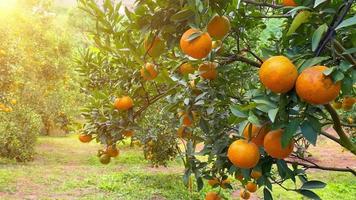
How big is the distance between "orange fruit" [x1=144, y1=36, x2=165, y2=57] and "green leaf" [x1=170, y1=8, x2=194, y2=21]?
0.62 feet

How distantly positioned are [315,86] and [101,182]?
7.91 m

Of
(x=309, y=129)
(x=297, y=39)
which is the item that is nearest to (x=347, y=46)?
(x=297, y=39)

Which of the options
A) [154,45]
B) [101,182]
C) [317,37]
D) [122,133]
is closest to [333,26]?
[317,37]

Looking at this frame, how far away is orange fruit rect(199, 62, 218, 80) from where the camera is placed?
1.99 meters

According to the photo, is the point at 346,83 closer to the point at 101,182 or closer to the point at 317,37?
Answer: the point at 317,37

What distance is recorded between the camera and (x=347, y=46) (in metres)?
1.60

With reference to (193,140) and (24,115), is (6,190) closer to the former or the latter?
(24,115)

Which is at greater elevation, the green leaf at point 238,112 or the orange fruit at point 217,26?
the orange fruit at point 217,26

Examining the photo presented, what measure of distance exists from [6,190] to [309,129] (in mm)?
7390

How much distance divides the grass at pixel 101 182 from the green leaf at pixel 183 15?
244 inches

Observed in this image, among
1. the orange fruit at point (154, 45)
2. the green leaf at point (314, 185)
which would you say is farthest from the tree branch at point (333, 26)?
the green leaf at point (314, 185)

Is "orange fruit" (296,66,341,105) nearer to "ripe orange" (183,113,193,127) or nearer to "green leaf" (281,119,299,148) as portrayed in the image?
"green leaf" (281,119,299,148)

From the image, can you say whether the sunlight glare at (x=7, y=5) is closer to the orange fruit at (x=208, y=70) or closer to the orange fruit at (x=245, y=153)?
the orange fruit at (x=208, y=70)

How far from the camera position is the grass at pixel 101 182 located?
7.48 m
